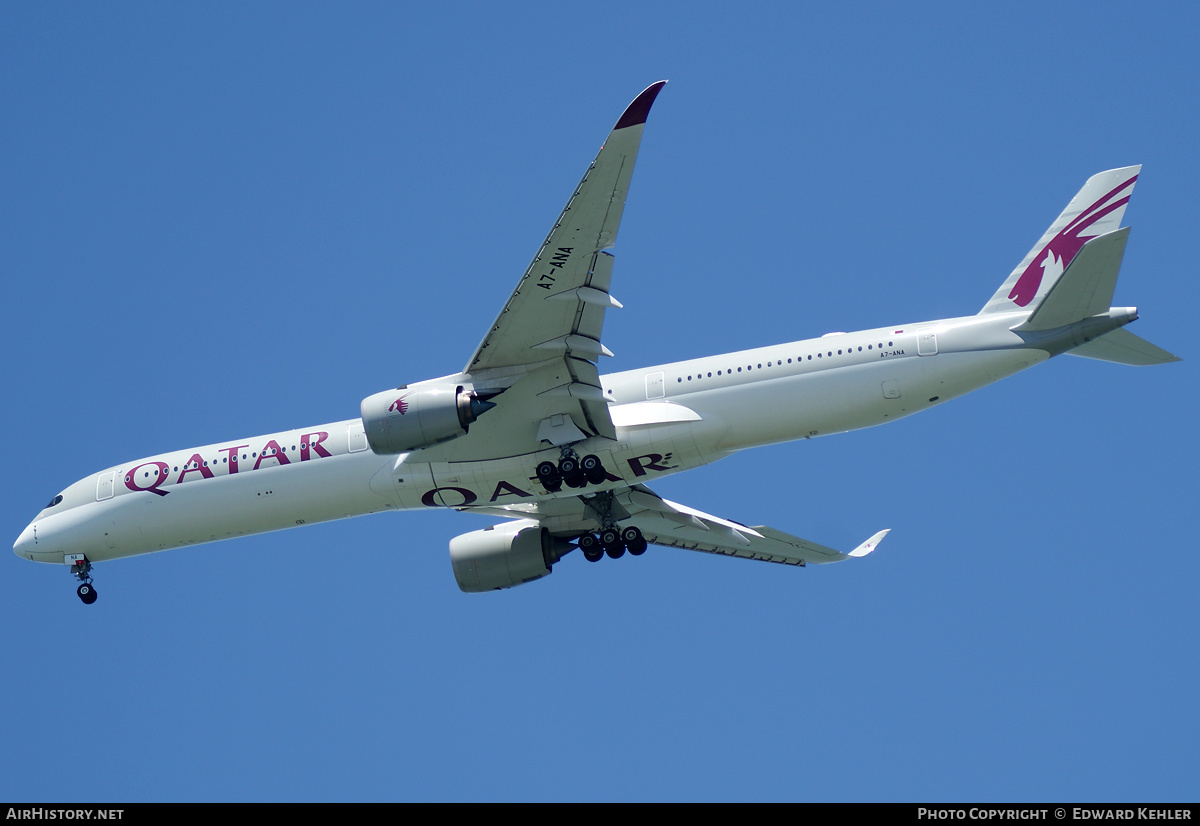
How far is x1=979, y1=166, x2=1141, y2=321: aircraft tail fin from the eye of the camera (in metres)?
23.3

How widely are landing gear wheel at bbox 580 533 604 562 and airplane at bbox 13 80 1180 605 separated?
0.03 meters

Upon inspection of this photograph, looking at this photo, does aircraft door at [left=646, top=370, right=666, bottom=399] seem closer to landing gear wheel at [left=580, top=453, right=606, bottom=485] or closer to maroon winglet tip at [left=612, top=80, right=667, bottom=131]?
landing gear wheel at [left=580, top=453, right=606, bottom=485]

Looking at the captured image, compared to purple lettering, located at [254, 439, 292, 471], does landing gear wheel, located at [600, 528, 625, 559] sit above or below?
below

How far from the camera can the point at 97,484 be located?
2594cm

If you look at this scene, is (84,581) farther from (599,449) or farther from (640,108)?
(640,108)

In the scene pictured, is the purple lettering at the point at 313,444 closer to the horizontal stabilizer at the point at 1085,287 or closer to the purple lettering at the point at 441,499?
the purple lettering at the point at 441,499

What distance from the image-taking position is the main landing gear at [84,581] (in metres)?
26.1

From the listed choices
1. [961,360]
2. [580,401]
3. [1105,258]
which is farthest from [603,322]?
[1105,258]

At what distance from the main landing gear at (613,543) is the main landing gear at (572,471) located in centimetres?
228

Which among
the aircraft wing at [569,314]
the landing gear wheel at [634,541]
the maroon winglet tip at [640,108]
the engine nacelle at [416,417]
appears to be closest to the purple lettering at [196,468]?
the engine nacelle at [416,417]

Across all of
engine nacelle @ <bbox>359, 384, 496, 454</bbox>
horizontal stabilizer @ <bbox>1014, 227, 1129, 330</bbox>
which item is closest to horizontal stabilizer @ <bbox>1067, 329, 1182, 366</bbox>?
horizontal stabilizer @ <bbox>1014, 227, 1129, 330</bbox>

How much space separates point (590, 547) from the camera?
2545 cm

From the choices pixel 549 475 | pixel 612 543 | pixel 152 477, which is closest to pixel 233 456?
pixel 152 477
